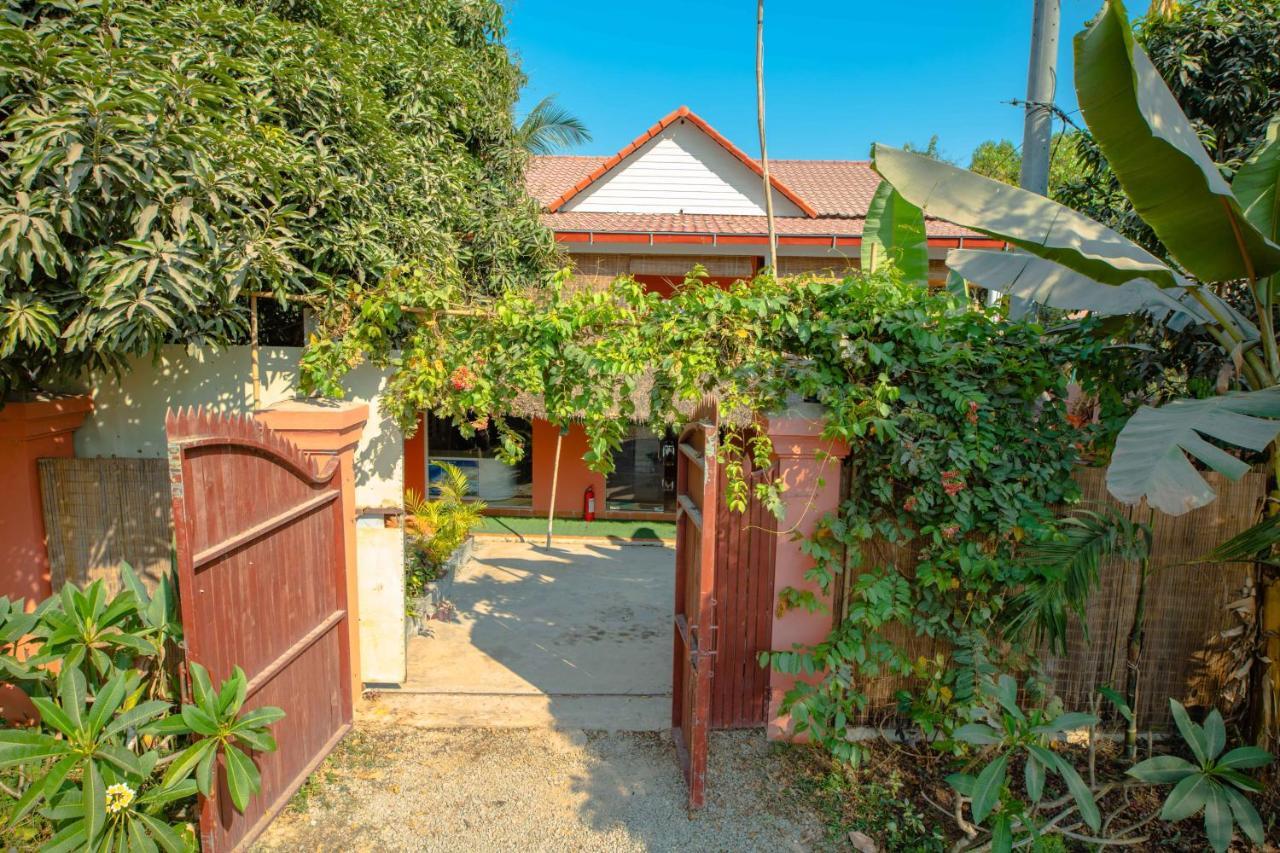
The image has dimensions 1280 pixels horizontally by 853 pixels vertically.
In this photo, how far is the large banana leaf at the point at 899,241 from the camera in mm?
4996

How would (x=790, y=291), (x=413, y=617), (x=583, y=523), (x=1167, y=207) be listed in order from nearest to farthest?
1. (x=1167, y=207)
2. (x=790, y=291)
3. (x=413, y=617)
4. (x=583, y=523)

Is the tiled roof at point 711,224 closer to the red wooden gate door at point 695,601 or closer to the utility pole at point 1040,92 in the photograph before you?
the utility pole at point 1040,92

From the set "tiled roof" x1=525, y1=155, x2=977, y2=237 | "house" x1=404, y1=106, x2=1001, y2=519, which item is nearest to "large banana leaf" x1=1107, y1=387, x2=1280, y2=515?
"tiled roof" x1=525, y1=155, x2=977, y2=237

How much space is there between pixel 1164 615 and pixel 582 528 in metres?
8.29

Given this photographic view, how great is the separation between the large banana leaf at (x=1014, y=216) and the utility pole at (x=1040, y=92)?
128 cm

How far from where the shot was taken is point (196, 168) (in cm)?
385

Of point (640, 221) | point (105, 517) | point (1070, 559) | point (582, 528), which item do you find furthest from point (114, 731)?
point (640, 221)

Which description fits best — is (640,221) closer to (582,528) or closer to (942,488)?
(582,528)

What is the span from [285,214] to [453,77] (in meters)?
4.15

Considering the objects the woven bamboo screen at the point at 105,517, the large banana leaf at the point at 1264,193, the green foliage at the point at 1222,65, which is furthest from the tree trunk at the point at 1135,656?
the woven bamboo screen at the point at 105,517

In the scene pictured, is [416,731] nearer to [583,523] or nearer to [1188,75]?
[583,523]

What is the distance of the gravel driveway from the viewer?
3744mm

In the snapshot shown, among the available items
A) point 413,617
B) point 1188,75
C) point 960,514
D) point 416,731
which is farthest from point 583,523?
point 1188,75

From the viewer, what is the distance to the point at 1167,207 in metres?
3.05
